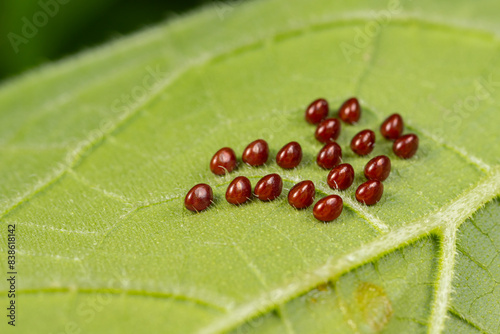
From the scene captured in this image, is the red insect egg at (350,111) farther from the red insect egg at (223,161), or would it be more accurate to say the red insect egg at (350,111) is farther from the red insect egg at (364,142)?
the red insect egg at (223,161)

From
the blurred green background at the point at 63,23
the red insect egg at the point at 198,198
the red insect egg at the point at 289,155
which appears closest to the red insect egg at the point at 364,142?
the red insect egg at the point at 289,155

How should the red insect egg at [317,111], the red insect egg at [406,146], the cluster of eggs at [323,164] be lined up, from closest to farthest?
the cluster of eggs at [323,164], the red insect egg at [406,146], the red insect egg at [317,111]

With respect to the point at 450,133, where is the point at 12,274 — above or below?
above

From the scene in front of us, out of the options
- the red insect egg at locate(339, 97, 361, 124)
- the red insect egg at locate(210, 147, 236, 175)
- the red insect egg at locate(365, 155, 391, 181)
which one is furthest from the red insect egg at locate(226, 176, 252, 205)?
the red insect egg at locate(339, 97, 361, 124)

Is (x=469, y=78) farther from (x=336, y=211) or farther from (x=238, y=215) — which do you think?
(x=238, y=215)

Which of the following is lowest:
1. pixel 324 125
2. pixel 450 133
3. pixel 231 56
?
pixel 450 133

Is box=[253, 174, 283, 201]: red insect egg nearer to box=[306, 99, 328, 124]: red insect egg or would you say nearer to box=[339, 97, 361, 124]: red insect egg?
box=[306, 99, 328, 124]: red insect egg

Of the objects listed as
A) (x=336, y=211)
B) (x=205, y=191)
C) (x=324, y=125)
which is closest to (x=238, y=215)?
(x=205, y=191)

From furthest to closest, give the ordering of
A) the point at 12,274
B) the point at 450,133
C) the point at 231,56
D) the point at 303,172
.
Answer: the point at 231,56 < the point at 450,133 < the point at 303,172 < the point at 12,274
